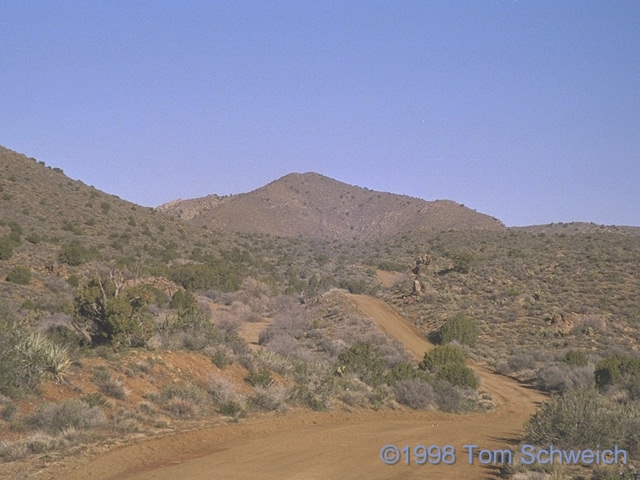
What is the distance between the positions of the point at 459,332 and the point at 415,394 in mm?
14406

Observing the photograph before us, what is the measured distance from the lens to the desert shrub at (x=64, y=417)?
432 inches

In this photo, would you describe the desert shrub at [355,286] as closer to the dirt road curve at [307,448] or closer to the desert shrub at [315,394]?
the desert shrub at [315,394]

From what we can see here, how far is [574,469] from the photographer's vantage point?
9.70 metres

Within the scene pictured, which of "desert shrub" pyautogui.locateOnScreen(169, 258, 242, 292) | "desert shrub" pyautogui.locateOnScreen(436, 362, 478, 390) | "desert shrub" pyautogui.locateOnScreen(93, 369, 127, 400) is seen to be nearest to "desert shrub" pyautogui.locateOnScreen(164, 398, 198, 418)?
"desert shrub" pyautogui.locateOnScreen(93, 369, 127, 400)

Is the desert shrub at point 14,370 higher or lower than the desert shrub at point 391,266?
lower

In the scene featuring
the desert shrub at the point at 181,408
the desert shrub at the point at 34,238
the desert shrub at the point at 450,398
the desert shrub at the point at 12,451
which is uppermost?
the desert shrub at the point at 34,238

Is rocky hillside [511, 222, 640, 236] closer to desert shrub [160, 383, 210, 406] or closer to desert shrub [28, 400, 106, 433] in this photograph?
desert shrub [160, 383, 210, 406]

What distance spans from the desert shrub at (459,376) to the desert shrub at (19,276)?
22681mm

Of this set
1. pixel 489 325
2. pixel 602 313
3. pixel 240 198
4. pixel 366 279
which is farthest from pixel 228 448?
Result: pixel 240 198

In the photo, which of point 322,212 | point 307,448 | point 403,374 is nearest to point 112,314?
point 307,448

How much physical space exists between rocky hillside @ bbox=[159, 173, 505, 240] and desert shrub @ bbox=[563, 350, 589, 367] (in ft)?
266

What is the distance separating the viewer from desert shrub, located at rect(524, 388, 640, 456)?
10.9 m

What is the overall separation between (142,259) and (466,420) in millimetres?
34372

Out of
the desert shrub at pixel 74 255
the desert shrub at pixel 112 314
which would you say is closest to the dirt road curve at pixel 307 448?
the desert shrub at pixel 112 314
